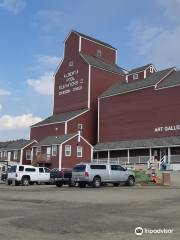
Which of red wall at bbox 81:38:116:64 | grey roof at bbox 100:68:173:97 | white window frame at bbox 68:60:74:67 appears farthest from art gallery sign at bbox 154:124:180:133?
red wall at bbox 81:38:116:64

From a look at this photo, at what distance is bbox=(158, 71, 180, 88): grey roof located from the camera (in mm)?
60325

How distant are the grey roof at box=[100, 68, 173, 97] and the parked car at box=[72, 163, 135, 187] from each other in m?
28.6

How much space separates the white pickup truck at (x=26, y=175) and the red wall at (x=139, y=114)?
21418 mm

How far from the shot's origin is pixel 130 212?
16.4 m

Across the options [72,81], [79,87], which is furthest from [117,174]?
[72,81]

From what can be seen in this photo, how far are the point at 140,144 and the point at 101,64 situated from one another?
21367 mm

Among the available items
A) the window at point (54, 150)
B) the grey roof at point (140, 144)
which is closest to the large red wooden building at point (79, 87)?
the window at point (54, 150)

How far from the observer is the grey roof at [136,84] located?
64.8 m

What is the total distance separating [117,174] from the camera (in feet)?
120

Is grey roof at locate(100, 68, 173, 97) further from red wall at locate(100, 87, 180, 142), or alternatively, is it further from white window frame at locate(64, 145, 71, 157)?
white window frame at locate(64, 145, 71, 157)

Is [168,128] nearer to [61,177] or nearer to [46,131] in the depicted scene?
[61,177]

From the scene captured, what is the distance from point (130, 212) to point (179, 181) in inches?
931

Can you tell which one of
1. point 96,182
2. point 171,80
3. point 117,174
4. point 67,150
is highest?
point 171,80

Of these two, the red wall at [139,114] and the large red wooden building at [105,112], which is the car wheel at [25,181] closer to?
the large red wooden building at [105,112]
